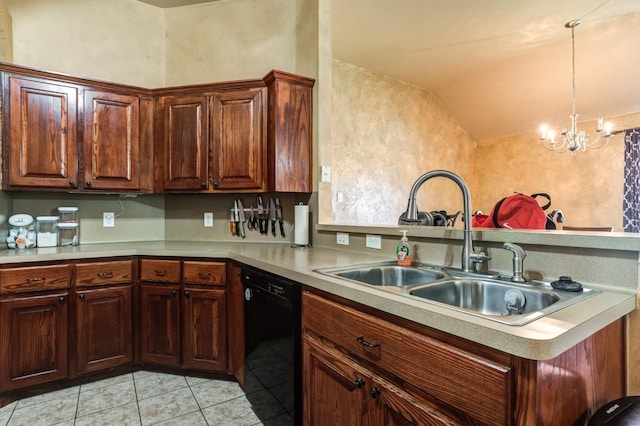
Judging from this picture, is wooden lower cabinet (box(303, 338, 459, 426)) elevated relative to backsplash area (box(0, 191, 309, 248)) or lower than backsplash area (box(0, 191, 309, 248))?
lower

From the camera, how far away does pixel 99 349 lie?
2.21 meters

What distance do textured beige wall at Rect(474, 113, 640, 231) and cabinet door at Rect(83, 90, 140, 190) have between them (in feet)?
19.8

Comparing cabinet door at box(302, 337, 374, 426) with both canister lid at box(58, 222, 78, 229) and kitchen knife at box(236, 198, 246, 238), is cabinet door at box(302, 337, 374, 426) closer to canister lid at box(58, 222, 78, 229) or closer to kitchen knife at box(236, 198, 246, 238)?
kitchen knife at box(236, 198, 246, 238)

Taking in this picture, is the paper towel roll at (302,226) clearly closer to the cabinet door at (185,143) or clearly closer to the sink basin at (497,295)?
the cabinet door at (185,143)

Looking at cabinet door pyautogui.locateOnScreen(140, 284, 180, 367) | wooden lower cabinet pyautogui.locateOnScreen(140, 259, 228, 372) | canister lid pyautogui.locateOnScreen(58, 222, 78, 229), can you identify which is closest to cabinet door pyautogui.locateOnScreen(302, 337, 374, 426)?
wooden lower cabinet pyautogui.locateOnScreen(140, 259, 228, 372)

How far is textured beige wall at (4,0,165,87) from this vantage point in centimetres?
251

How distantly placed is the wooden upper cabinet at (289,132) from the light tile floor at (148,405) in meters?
1.30

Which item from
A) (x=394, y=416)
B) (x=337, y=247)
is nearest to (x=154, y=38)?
(x=337, y=247)

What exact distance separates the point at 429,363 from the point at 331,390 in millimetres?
524

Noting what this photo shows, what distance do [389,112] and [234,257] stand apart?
3.95m

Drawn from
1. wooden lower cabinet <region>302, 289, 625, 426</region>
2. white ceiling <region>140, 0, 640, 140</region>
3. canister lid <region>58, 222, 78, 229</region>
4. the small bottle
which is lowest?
wooden lower cabinet <region>302, 289, 625, 426</region>

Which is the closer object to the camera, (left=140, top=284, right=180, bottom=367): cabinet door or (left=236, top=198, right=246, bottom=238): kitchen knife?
(left=140, top=284, right=180, bottom=367): cabinet door

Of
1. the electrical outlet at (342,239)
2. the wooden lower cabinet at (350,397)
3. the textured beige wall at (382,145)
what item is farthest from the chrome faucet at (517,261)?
the textured beige wall at (382,145)

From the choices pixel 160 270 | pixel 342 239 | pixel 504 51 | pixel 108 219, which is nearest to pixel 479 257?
pixel 342 239
